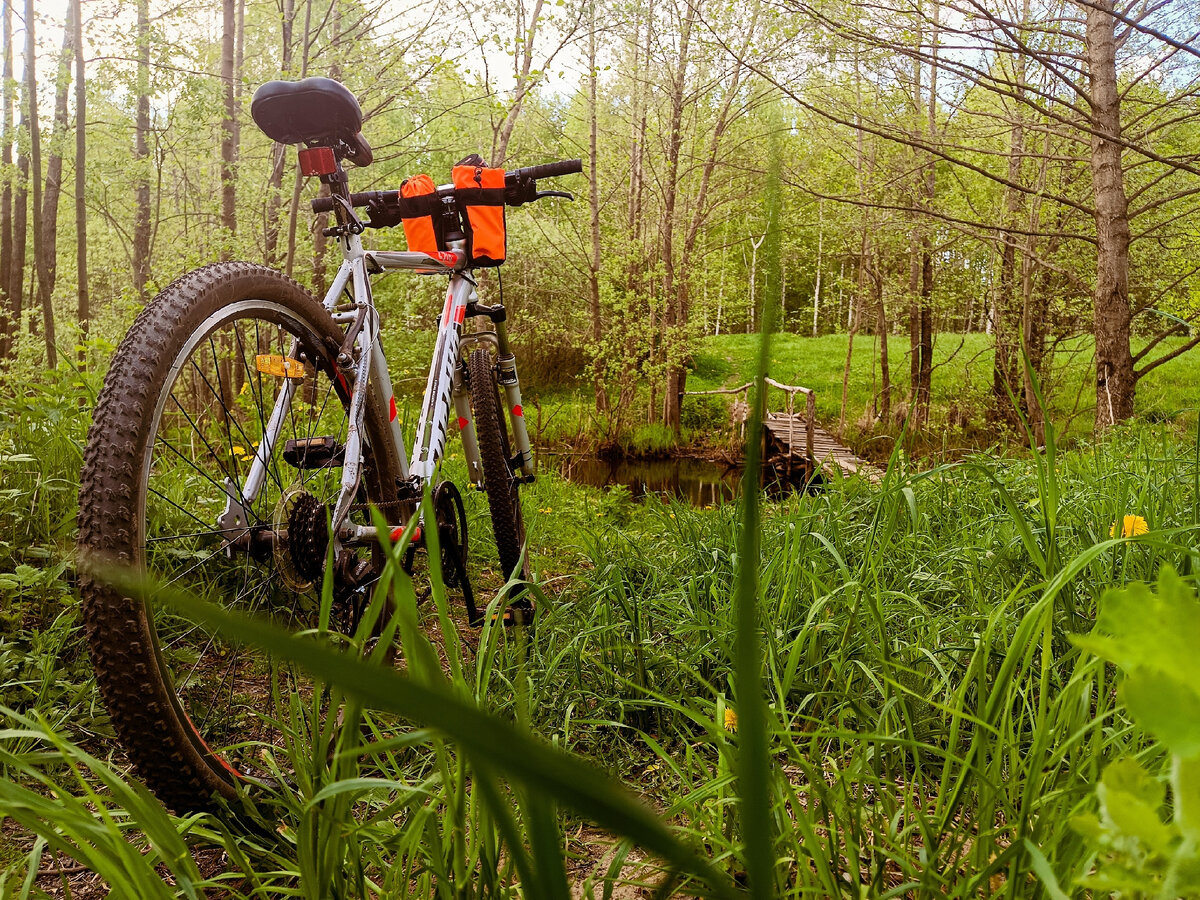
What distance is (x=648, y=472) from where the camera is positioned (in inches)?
422

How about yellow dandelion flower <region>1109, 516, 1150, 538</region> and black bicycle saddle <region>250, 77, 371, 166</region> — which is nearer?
yellow dandelion flower <region>1109, 516, 1150, 538</region>

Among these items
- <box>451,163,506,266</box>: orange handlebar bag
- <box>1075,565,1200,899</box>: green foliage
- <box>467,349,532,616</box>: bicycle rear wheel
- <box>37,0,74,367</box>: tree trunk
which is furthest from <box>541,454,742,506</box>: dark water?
<box>1075,565,1200,899</box>: green foliage

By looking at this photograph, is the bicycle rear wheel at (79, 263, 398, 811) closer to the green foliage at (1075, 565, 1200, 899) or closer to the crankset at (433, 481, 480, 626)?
the crankset at (433, 481, 480, 626)

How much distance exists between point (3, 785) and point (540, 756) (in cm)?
60

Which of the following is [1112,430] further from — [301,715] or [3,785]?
[3,785]

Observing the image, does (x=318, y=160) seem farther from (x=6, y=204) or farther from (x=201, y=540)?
(x=6, y=204)

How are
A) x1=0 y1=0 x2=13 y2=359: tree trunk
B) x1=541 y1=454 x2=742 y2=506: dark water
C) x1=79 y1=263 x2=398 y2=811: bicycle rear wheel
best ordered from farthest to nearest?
1. x1=0 y1=0 x2=13 y2=359: tree trunk
2. x1=541 y1=454 x2=742 y2=506: dark water
3. x1=79 y1=263 x2=398 y2=811: bicycle rear wheel

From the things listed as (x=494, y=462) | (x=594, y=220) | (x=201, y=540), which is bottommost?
(x=201, y=540)

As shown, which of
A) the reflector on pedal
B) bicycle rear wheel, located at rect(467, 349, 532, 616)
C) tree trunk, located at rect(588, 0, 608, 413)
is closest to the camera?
the reflector on pedal

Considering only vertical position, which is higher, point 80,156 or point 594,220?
point 80,156

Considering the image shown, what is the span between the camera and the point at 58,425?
2082mm

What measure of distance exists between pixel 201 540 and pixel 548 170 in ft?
5.02

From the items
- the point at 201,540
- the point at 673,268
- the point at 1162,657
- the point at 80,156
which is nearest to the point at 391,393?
the point at 201,540

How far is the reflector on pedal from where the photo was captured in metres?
1.44
